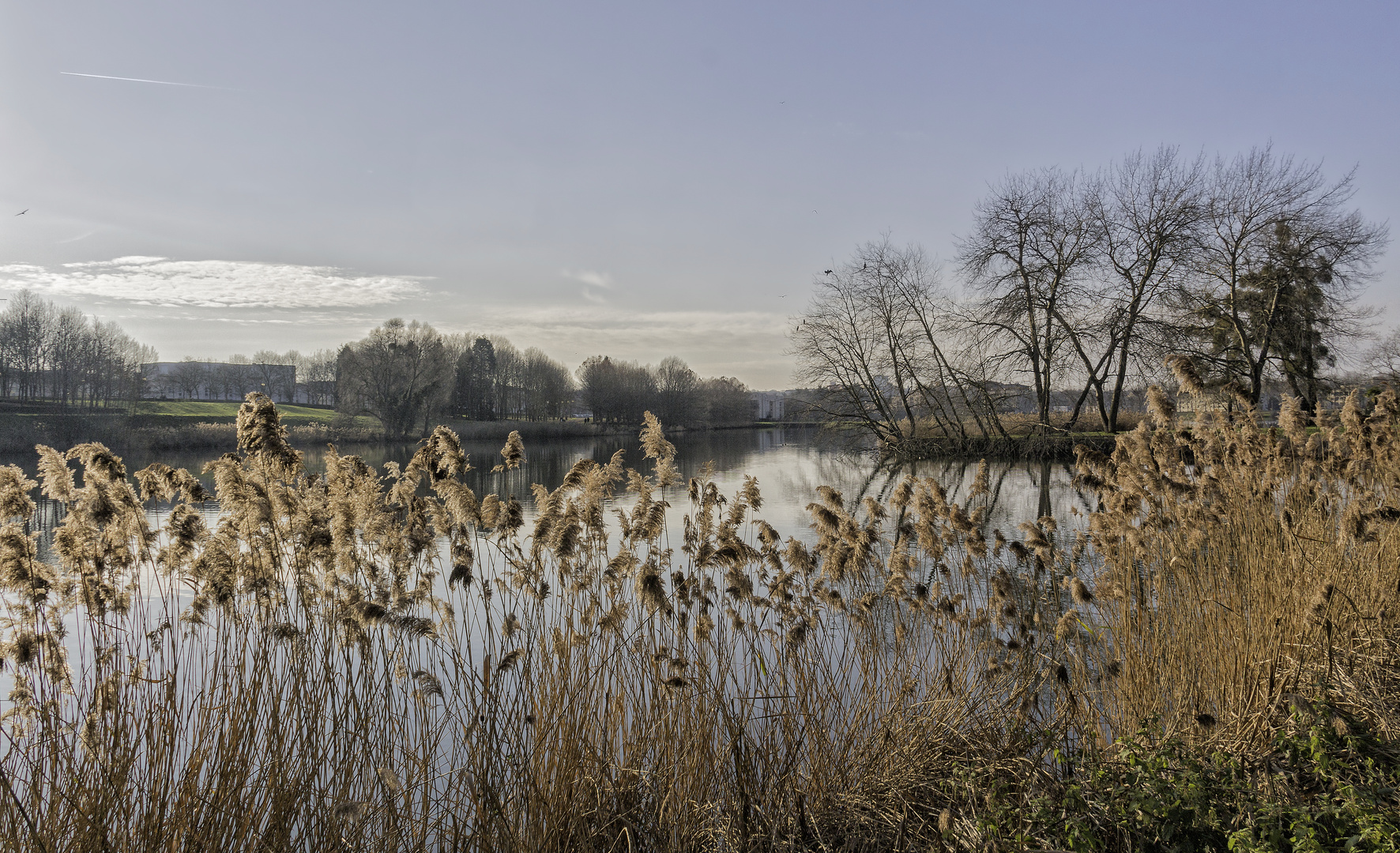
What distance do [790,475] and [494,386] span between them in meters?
40.5

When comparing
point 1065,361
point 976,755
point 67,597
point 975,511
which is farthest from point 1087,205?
point 67,597

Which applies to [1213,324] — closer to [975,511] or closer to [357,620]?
[975,511]

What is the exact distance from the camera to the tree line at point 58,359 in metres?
34.2

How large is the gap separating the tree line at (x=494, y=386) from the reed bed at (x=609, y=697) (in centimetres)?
3818

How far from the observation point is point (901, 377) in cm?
2802

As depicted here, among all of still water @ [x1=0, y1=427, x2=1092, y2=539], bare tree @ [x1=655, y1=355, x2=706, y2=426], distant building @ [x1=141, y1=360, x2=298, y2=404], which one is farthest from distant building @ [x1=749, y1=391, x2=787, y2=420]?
still water @ [x1=0, y1=427, x2=1092, y2=539]

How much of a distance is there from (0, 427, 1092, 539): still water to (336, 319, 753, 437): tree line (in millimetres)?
4251

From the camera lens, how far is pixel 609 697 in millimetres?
3344

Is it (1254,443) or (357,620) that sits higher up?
(1254,443)

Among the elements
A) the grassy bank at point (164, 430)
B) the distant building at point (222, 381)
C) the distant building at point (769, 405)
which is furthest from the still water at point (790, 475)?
the distant building at point (769, 405)

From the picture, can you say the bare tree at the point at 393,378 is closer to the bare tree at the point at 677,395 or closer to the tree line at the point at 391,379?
the tree line at the point at 391,379

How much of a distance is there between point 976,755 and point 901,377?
26.0m

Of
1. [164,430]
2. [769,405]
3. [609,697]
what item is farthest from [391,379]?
[769,405]

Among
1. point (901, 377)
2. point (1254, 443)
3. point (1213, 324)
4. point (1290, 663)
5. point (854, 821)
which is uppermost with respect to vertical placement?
point (1213, 324)
